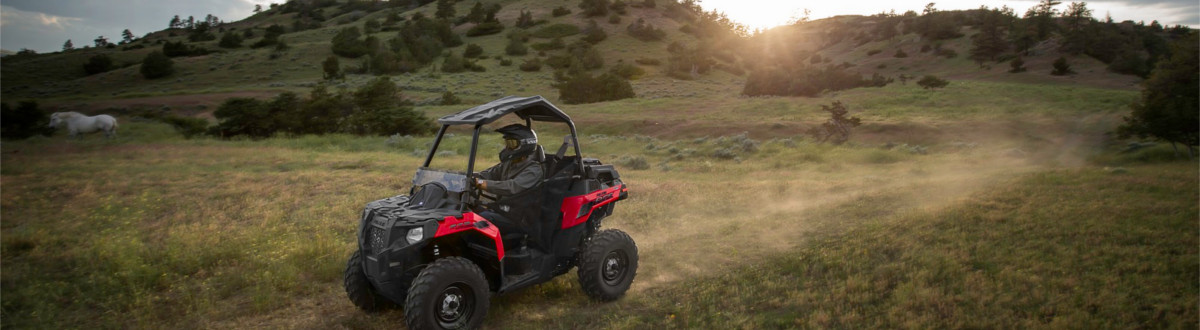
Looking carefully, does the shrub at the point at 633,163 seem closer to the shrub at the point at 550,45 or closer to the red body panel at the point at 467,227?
the red body panel at the point at 467,227

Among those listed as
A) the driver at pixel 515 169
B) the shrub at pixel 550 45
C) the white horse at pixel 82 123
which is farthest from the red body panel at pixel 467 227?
the shrub at pixel 550 45

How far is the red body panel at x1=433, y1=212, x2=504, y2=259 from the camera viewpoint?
559cm

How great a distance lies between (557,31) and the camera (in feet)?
269

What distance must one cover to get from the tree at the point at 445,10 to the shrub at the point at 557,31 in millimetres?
21739

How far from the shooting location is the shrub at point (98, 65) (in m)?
53.9

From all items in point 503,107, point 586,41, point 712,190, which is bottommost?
point 712,190

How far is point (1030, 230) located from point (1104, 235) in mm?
824

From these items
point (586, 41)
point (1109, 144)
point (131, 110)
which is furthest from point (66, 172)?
point (586, 41)

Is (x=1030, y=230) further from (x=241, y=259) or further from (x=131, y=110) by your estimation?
(x=131, y=110)

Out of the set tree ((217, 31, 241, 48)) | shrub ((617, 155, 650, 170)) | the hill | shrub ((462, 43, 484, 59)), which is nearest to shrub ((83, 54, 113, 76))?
the hill

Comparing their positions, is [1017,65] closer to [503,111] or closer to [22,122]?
[503,111]

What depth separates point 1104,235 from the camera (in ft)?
26.6

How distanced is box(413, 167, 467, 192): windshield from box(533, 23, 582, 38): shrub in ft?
247

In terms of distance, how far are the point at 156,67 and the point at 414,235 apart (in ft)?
203
